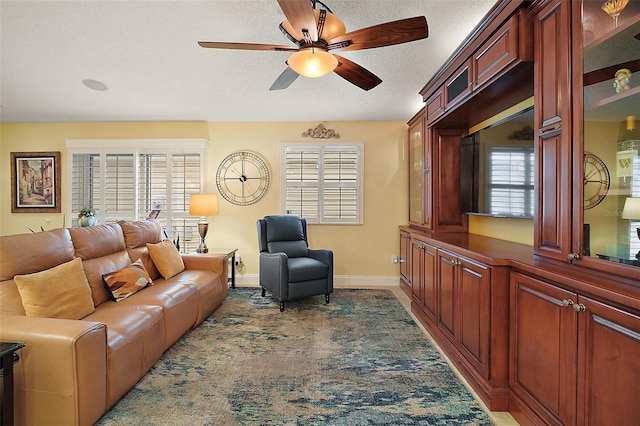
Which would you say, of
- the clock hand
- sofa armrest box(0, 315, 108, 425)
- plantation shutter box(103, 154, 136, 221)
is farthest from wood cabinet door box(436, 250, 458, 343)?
plantation shutter box(103, 154, 136, 221)

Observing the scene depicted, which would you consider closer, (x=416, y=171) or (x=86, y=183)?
(x=416, y=171)

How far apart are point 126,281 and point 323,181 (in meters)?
2.92

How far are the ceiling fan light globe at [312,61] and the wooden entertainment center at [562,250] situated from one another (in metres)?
1.04

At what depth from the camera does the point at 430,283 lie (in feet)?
9.64

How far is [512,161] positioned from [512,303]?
1.18 metres

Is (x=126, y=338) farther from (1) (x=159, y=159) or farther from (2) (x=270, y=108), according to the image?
(1) (x=159, y=159)

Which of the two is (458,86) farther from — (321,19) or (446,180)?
(321,19)

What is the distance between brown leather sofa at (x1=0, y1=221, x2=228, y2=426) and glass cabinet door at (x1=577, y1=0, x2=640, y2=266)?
2.41 m

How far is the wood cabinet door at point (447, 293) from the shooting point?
2389 millimetres

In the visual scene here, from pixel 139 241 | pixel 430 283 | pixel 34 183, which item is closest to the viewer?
pixel 430 283

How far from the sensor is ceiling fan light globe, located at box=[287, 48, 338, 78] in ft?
6.57

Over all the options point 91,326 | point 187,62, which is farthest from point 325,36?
point 91,326

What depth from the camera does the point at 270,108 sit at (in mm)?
4254

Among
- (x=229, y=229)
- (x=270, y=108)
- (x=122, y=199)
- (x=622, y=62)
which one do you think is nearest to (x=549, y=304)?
(x=622, y=62)
